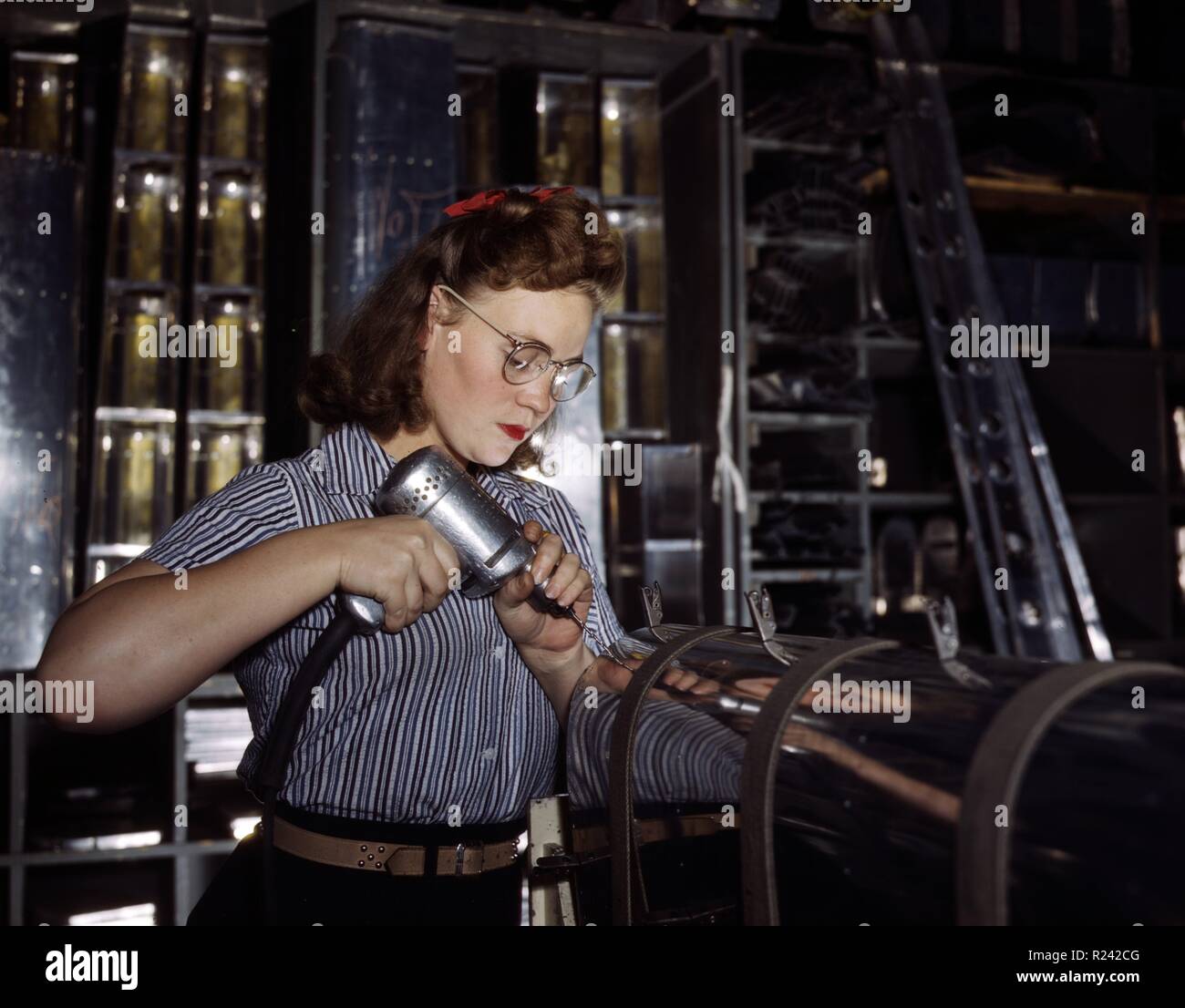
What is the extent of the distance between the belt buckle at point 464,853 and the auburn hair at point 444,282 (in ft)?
1.51

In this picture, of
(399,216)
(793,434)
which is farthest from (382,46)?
(793,434)

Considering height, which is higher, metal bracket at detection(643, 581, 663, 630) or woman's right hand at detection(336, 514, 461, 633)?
woman's right hand at detection(336, 514, 461, 633)

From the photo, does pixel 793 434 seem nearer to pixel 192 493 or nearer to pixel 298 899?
pixel 192 493

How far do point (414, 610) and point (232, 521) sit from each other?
0.77 feet

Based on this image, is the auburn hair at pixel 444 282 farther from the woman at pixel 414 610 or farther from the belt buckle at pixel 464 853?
the belt buckle at pixel 464 853

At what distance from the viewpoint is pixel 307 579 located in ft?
3.02

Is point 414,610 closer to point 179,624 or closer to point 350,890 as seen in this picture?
point 179,624

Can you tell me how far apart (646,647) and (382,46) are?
249 cm

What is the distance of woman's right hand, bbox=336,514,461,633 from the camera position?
938 mm

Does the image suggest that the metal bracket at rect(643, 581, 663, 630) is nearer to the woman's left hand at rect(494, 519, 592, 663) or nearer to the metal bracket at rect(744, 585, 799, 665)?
the woman's left hand at rect(494, 519, 592, 663)

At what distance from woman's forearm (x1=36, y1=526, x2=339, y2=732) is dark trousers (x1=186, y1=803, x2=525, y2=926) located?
0.82 feet

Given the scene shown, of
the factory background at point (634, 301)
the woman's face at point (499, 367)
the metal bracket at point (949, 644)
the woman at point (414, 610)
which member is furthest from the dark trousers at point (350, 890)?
the factory background at point (634, 301)

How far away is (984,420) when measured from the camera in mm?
3076

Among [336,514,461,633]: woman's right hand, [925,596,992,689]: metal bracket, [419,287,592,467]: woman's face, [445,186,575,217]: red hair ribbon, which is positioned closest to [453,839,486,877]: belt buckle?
[336,514,461,633]: woman's right hand
